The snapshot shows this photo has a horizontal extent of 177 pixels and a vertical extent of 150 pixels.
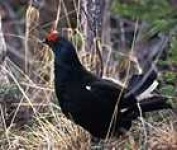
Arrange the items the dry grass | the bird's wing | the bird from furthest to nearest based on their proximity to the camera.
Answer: the dry grass, the bird's wing, the bird

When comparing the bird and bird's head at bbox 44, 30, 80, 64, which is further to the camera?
bird's head at bbox 44, 30, 80, 64

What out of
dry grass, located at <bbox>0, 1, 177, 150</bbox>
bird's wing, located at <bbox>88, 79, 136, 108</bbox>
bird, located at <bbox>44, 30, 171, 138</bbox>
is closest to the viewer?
bird, located at <bbox>44, 30, 171, 138</bbox>

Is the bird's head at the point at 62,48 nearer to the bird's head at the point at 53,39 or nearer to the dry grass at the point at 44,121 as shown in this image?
the bird's head at the point at 53,39

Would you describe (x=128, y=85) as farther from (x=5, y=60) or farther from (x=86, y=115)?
(x=5, y=60)

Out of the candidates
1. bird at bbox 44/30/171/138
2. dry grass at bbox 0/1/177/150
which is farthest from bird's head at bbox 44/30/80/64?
dry grass at bbox 0/1/177/150

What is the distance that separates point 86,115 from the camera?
5.75 m

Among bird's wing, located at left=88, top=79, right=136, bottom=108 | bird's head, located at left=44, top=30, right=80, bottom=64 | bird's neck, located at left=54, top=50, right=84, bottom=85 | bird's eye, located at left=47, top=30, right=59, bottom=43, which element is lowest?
bird's wing, located at left=88, top=79, right=136, bottom=108

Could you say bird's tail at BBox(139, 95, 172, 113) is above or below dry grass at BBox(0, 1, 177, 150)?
above

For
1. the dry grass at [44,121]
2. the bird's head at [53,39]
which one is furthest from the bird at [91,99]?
the dry grass at [44,121]

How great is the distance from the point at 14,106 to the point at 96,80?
3.48 ft

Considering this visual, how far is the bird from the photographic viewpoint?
573 centimetres

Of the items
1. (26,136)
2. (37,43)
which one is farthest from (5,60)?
(26,136)

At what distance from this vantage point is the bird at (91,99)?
5.73 meters

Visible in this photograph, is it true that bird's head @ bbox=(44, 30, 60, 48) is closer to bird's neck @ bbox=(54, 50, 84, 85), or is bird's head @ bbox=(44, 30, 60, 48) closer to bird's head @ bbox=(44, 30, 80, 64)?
bird's head @ bbox=(44, 30, 80, 64)
